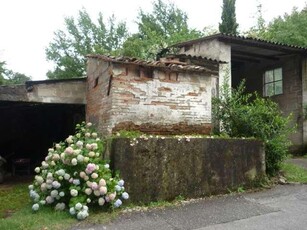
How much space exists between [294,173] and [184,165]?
12.4 feet

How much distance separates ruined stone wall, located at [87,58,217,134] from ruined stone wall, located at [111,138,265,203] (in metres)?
1.05

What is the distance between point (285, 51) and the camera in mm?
12000

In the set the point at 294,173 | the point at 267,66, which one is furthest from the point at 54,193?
the point at 267,66

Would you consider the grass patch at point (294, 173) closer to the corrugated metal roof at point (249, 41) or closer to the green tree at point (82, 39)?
the corrugated metal roof at point (249, 41)

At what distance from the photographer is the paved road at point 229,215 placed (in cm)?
516

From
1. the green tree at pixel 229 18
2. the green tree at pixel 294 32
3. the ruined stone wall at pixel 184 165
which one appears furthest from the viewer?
the green tree at pixel 294 32

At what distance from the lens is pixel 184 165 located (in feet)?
21.8

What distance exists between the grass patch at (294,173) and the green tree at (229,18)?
29.4ft

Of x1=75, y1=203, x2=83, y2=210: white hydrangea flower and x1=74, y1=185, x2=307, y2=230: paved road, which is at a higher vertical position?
x1=75, y1=203, x2=83, y2=210: white hydrangea flower

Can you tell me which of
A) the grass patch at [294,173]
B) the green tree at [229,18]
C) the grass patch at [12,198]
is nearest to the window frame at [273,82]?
the green tree at [229,18]

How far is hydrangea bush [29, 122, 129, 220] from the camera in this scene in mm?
5539

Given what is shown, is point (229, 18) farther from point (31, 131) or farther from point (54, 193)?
point (54, 193)

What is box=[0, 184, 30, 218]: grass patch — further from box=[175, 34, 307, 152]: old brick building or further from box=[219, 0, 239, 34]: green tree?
box=[219, 0, 239, 34]: green tree

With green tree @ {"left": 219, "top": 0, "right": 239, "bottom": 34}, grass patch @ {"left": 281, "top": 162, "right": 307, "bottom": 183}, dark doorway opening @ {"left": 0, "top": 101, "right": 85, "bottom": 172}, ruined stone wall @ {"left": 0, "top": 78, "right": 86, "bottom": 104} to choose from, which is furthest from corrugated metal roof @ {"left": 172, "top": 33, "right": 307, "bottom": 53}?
dark doorway opening @ {"left": 0, "top": 101, "right": 85, "bottom": 172}
